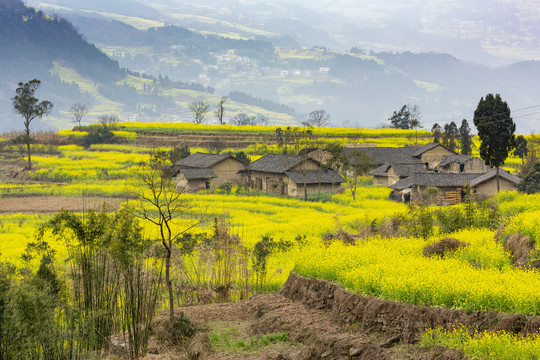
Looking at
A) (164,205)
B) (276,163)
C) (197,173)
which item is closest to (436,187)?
(276,163)

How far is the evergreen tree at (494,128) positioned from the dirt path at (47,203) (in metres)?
26.6

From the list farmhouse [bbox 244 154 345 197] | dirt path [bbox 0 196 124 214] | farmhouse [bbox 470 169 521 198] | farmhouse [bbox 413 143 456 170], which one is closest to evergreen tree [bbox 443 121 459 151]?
farmhouse [bbox 413 143 456 170]

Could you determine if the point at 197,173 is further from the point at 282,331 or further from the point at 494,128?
the point at 282,331

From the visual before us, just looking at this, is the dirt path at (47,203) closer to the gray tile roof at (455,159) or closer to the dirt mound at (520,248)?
the dirt mound at (520,248)

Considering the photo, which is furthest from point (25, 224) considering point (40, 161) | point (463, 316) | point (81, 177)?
point (40, 161)

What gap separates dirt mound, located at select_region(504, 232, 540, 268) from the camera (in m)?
15.6

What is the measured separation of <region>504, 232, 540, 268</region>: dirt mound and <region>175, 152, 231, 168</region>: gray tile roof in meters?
50.1

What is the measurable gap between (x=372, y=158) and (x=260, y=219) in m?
35.5

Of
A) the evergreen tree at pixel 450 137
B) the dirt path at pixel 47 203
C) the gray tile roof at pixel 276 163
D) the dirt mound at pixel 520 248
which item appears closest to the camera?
the dirt mound at pixel 520 248

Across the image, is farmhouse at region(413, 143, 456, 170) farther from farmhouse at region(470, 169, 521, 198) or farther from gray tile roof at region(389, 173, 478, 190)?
farmhouse at region(470, 169, 521, 198)

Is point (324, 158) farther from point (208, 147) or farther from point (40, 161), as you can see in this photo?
point (40, 161)

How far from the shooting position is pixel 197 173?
6353 cm

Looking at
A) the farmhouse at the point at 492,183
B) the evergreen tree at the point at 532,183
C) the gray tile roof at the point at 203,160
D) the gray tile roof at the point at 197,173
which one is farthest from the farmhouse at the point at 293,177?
the evergreen tree at the point at 532,183

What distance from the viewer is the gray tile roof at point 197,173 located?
205 ft
